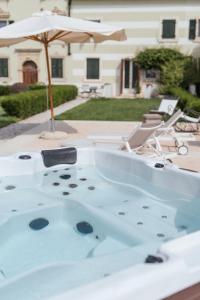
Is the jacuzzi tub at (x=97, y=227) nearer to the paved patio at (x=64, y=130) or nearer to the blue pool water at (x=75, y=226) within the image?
the blue pool water at (x=75, y=226)

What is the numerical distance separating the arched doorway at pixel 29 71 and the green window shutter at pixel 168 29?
8.54 metres

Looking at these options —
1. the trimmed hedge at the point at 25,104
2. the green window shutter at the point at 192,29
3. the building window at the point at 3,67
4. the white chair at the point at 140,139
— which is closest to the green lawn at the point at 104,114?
the trimmed hedge at the point at 25,104

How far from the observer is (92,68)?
2534 cm

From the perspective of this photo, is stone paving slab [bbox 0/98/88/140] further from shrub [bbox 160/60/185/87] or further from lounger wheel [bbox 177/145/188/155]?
shrub [bbox 160/60/185/87]

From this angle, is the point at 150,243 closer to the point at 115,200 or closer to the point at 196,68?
the point at 115,200

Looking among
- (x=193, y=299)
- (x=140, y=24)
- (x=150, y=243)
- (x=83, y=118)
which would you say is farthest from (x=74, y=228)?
(x=140, y=24)

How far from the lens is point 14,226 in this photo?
17.5ft

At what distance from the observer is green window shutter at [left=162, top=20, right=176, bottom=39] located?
23766 millimetres

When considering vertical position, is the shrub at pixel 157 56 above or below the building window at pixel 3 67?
above

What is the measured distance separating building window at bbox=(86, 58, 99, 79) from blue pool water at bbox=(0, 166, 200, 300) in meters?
19.0

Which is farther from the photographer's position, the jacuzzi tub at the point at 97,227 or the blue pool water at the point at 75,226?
the blue pool water at the point at 75,226

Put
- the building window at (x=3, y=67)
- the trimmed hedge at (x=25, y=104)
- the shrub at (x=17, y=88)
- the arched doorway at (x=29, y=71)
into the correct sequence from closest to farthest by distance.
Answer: the trimmed hedge at (x=25, y=104), the shrub at (x=17, y=88), the arched doorway at (x=29, y=71), the building window at (x=3, y=67)

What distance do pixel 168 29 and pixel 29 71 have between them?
365 inches

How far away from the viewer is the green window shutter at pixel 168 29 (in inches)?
936
